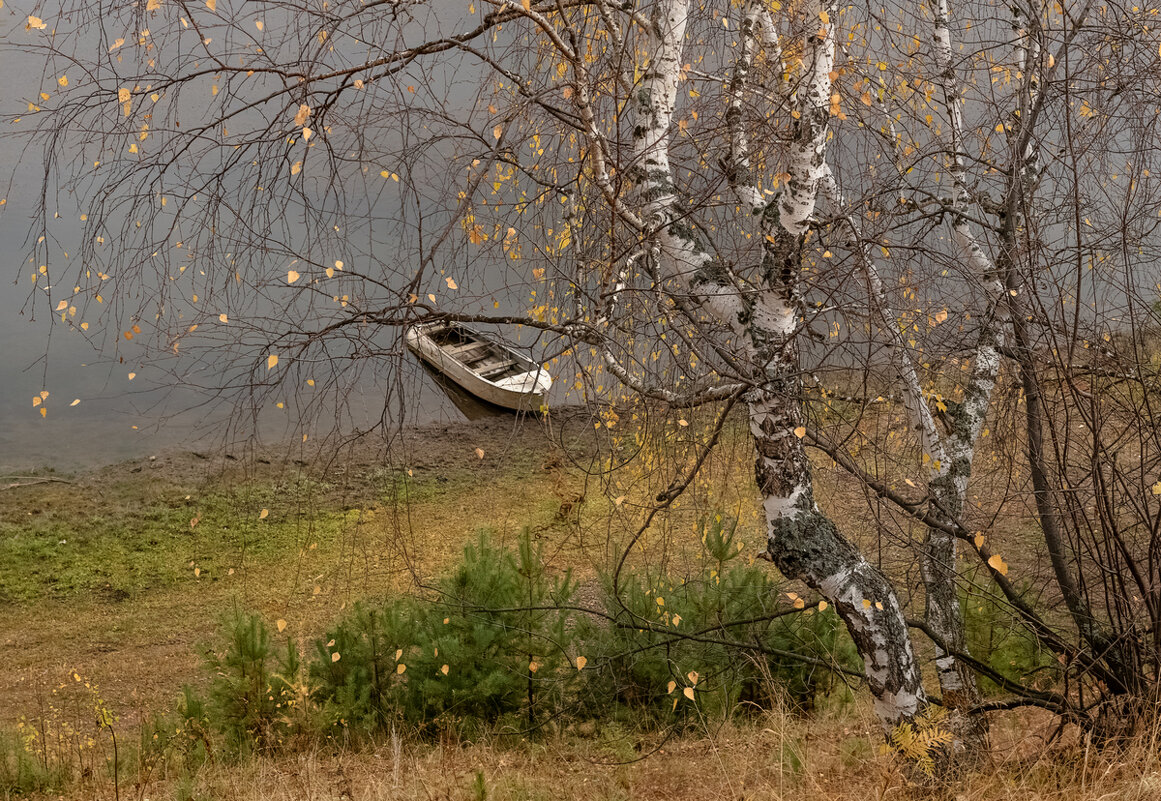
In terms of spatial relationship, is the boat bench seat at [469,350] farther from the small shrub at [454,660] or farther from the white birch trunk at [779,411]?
the white birch trunk at [779,411]

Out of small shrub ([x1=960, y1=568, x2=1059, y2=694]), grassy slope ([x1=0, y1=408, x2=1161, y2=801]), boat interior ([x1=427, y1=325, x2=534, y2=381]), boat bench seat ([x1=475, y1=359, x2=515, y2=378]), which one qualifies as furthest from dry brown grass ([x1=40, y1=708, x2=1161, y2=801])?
boat bench seat ([x1=475, y1=359, x2=515, y2=378])

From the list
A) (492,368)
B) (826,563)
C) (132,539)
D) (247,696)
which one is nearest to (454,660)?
(247,696)

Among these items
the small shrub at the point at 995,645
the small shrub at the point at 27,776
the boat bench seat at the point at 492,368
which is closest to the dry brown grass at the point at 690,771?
the small shrub at the point at 27,776

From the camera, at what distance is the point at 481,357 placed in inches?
511

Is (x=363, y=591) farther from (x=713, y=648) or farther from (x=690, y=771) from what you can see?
(x=690, y=771)

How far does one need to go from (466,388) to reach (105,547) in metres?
4.76

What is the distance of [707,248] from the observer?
135 inches

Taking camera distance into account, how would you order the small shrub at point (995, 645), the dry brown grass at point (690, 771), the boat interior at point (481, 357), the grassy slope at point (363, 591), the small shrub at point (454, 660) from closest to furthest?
the dry brown grass at point (690, 771), the grassy slope at point (363, 591), the small shrub at point (454, 660), the small shrub at point (995, 645), the boat interior at point (481, 357)

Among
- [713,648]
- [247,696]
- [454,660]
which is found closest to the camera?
[454,660]

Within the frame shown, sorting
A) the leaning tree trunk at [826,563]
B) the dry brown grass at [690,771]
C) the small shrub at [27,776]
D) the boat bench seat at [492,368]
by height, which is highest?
the boat bench seat at [492,368]

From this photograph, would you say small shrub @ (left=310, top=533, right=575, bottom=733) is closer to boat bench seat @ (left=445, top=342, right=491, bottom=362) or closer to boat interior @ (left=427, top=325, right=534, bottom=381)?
boat interior @ (left=427, top=325, right=534, bottom=381)

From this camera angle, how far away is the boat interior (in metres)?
12.3

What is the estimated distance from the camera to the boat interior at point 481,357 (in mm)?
12328

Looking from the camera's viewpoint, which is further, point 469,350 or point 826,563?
point 469,350
